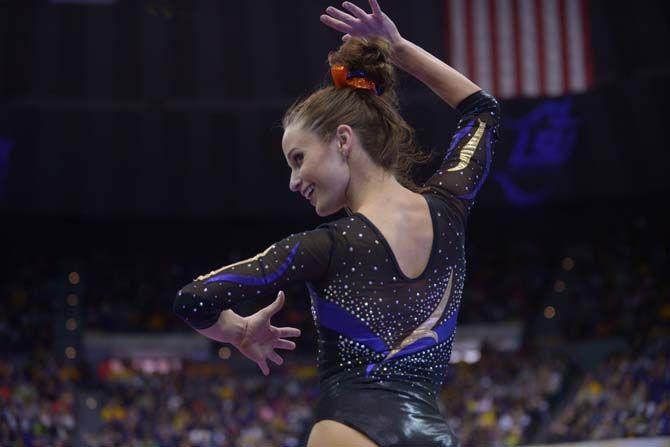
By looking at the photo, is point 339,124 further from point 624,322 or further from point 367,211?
point 624,322

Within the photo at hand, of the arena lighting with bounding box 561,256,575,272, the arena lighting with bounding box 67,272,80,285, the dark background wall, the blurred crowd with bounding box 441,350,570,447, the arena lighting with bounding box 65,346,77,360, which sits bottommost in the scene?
the blurred crowd with bounding box 441,350,570,447

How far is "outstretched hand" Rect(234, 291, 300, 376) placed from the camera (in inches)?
62.0

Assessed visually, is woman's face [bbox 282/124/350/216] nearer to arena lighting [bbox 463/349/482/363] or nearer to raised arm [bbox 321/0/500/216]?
raised arm [bbox 321/0/500/216]

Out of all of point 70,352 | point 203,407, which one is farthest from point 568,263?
point 70,352

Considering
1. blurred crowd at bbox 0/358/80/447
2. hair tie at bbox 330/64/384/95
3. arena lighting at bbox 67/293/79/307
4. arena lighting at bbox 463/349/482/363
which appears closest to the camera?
hair tie at bbox 330/64/384/95

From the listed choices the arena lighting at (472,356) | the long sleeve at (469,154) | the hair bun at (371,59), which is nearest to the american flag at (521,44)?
the arena lighting at (472,356)

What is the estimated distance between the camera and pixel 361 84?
165cm

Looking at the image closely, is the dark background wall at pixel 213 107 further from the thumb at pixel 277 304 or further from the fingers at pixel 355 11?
the thumb at pixel 277 304

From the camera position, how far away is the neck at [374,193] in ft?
5.11

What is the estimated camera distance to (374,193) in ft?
5.16

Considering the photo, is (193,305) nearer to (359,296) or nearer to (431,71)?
(359,296)

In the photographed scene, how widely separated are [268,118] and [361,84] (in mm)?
14035

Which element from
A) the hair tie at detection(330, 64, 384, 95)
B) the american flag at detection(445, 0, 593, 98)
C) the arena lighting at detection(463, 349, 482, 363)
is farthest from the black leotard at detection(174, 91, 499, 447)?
the arena lighting at detection(463, 349, 482, 363)

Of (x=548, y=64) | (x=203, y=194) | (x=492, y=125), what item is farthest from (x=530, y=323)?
(x=492, y=125)
